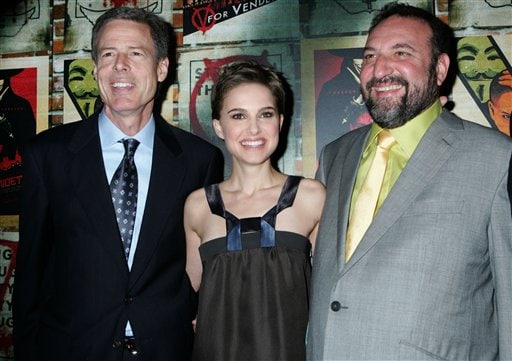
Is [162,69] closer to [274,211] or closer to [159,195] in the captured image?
[159,195]

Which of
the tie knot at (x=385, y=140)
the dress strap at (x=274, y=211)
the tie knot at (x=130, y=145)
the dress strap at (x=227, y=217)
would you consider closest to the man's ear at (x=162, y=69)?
the tie knot at (x=130, y=145)

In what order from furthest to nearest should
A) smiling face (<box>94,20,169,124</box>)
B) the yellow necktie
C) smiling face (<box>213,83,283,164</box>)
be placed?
smiling face (<box>94,20,169,124</box>) → smiling face (<box>213,83,283,164</box>) → the yellow necktie

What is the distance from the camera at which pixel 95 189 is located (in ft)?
6.23

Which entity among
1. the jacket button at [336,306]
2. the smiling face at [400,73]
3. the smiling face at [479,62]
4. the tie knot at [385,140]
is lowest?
the jacket button at [336,306]

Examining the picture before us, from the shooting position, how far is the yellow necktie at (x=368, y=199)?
163 centimetres

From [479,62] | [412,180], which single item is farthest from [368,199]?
[479,62]

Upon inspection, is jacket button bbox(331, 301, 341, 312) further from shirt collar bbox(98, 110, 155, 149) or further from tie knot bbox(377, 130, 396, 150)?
shirt collar bbox(98, 110, 155, 149)

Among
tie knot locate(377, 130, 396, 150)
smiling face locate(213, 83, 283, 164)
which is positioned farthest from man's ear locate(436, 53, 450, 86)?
smiling face locate(213, 83, 283, 164)

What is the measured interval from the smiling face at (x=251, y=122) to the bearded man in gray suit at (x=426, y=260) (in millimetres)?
393

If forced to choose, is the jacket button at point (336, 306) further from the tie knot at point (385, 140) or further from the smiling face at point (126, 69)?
the smiling face at point (126, 69)

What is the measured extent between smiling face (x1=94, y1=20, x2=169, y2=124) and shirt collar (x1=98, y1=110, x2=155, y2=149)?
34 millimetres

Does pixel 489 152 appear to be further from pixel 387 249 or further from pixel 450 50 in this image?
pixel 450 50

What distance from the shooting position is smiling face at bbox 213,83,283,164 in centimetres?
190

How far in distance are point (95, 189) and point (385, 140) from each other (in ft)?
3.44
